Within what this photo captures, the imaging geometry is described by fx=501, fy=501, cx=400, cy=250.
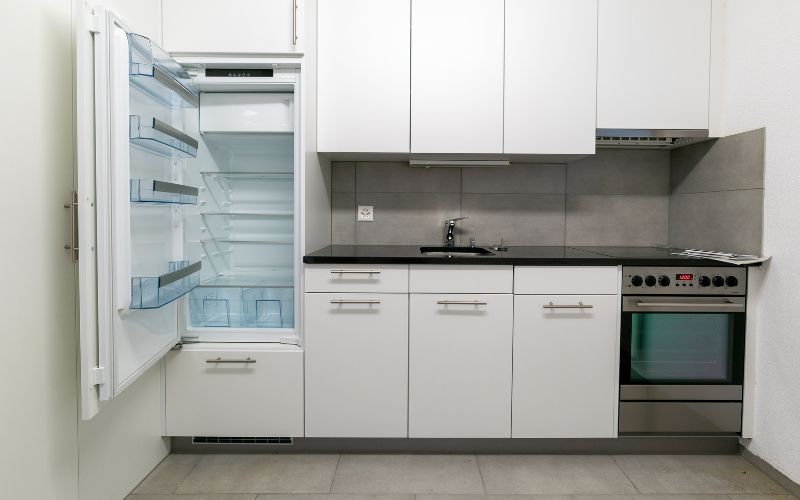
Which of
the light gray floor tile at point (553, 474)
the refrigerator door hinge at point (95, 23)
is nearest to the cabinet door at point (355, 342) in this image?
the light gray floor tile at point (553, 474)

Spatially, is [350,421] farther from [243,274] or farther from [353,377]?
[243,274]

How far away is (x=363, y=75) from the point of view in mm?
2500

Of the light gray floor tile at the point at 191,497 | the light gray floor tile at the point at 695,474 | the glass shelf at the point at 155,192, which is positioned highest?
the glass shelf at the point at 155,192

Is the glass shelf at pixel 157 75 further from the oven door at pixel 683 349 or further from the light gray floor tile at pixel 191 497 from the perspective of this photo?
the oven door at pixel 683 349

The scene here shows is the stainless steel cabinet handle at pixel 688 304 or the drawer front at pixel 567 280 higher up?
the drawer front at pixel 567 280

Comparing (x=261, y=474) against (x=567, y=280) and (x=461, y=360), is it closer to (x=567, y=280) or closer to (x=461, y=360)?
(x=461, y=360)

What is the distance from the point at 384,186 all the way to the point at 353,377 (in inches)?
46.3

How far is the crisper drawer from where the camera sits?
7.47ft

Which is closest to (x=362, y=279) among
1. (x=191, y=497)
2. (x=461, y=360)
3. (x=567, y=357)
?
(x=461, y=360)

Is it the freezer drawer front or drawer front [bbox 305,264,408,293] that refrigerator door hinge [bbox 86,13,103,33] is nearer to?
drawer front [bbox 305,264,408,293]

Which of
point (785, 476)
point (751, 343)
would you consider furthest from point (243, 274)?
point (785, 476)

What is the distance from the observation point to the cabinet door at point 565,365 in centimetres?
228

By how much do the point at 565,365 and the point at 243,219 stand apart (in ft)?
5.66

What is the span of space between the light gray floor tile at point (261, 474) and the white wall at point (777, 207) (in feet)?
6.33
